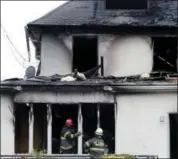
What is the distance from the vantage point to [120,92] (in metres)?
20.5

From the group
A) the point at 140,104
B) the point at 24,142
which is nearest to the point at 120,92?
the point at 140,104

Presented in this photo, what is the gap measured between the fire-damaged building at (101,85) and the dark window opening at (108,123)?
3 cm

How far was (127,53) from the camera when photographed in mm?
23109

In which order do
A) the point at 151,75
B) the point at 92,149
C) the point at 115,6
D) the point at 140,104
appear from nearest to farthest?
the point at 92,149 → the point at 140,104 → the point at 151,75 → the point at 115,6

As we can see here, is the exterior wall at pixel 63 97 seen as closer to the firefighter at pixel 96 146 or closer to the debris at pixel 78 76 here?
the debris at pixel 78 76

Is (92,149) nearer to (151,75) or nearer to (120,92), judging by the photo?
(120,92)

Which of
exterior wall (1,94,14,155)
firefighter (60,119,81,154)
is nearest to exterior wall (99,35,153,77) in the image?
firefighter (60,119,81,154)

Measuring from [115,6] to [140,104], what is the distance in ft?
18.2

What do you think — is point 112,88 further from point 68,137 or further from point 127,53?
point 127,53

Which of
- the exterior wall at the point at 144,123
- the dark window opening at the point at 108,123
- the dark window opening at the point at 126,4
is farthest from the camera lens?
the dark window opening at the point at 126,4

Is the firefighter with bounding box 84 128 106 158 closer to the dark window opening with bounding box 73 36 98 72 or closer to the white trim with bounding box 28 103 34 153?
the white trim with bounding box 28 103 34 153

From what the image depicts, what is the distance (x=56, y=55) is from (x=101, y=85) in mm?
3648

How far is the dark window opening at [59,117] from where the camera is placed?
2103cm

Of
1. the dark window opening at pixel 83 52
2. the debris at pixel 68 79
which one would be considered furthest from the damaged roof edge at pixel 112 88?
the dark window opening at pixel 83 52
